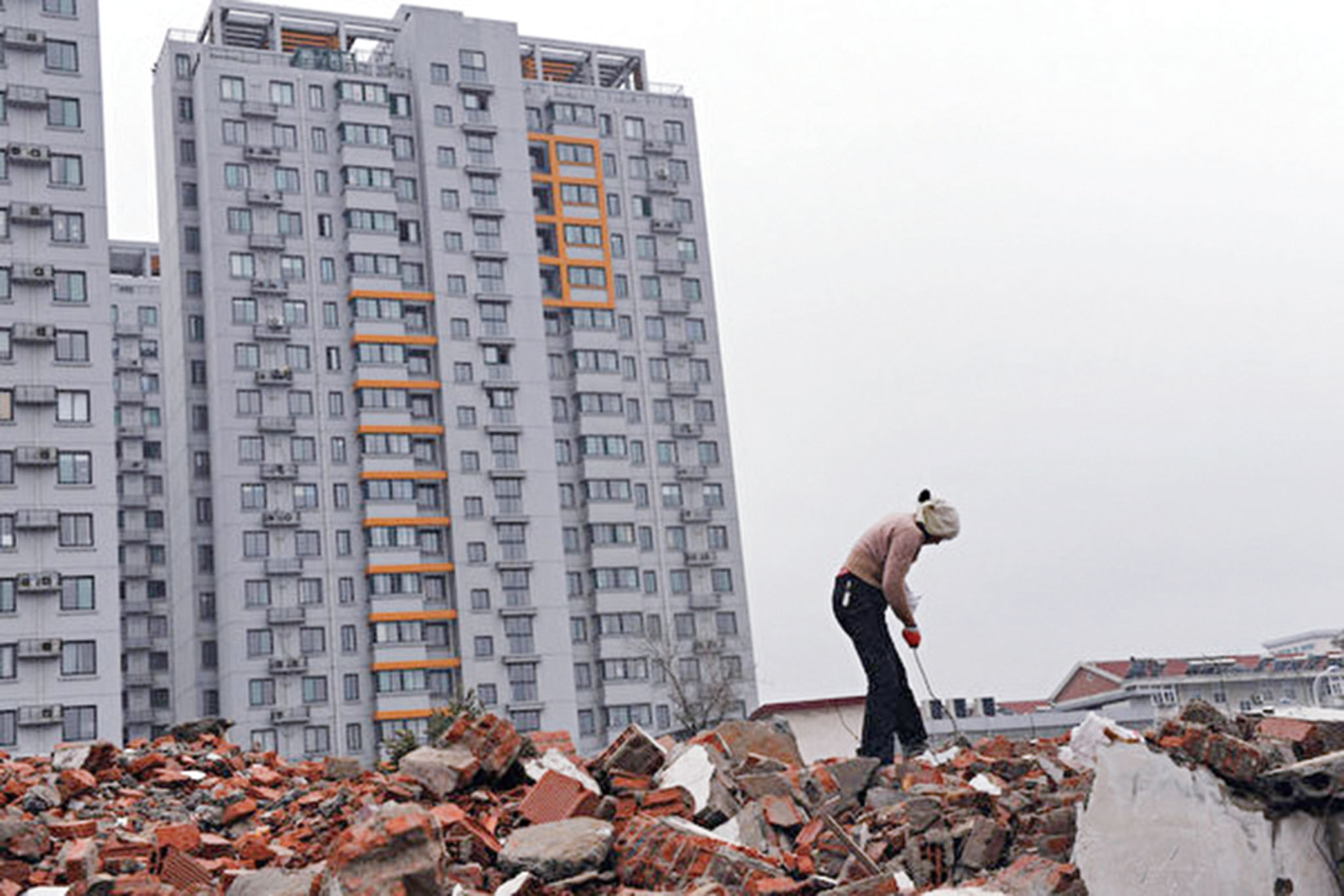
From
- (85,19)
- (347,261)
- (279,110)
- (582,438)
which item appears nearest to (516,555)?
(582,438)

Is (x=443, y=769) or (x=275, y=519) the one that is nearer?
(x=443, y=769)

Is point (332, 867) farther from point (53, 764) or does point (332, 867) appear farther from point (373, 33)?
point (373, 33)

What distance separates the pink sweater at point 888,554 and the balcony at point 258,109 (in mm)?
68319

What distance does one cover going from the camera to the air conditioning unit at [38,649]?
2121 inches

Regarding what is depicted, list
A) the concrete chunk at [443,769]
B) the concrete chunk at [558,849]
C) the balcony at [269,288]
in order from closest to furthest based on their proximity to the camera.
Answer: the concrete chunk at [558,849] < the concrete chunk at [443,769] < the balcony at [269,288]

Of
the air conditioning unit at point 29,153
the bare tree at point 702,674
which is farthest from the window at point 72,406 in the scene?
the bare tree at point 702,674

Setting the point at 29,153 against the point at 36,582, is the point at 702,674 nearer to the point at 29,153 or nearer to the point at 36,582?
the point at 36,582

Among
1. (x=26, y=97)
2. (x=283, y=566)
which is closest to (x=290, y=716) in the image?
(x=283, y=566)

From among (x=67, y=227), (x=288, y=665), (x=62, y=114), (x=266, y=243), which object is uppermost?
(x=62, y=114)

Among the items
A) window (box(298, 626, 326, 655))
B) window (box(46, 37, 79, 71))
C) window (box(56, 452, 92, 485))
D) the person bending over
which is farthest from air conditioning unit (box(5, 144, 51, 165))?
the person bending over

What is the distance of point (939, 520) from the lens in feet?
36.5

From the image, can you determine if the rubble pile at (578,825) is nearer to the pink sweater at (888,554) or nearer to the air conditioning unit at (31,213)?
the pink sweater at (888,554)

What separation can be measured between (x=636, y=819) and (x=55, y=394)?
53.2 m

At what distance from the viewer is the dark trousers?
11.1 metres
